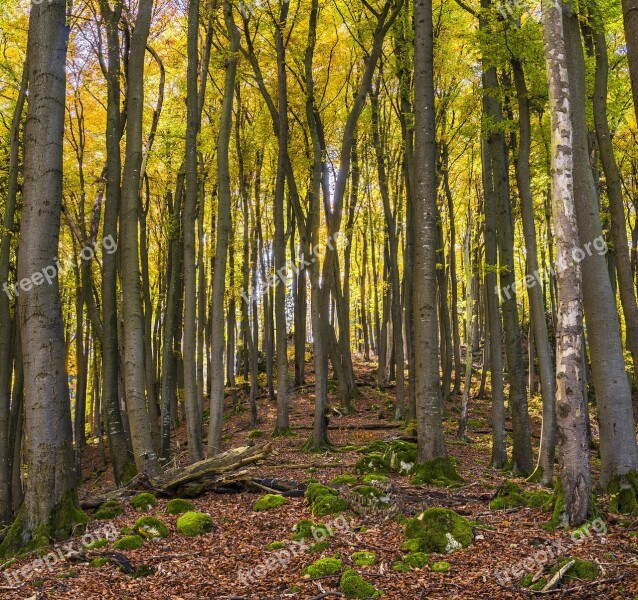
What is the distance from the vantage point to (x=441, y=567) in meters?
5.27

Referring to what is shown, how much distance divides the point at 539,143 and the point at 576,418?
29.7 ft

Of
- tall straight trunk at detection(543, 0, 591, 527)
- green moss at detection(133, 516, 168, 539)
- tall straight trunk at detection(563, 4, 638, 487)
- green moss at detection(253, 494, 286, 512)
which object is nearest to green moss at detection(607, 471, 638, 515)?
tall straight trunk at detection(563, 4, 638, 487)

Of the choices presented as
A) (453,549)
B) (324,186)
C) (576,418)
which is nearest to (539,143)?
(324,186)

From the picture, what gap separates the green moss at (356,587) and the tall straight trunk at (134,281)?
4.91 meters

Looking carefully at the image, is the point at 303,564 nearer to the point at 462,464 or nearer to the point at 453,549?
the point at 453,549

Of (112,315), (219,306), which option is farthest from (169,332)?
(112,315)

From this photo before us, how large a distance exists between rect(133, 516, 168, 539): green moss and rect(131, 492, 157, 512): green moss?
1.24m

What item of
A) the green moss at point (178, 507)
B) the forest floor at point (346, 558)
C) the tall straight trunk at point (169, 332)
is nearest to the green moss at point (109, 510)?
the forest floor at point (346, 558)

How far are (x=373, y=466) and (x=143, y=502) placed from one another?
149 inches

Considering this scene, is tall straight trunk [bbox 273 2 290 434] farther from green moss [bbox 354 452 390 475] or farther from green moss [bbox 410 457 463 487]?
green moss [bbox 410 457 463 487]

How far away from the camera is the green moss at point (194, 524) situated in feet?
22.5

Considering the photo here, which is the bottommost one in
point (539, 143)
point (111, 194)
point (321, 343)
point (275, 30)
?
point (321, 343)

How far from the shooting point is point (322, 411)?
1241cm

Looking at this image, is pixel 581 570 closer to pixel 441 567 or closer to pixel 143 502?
pixel 441 567
